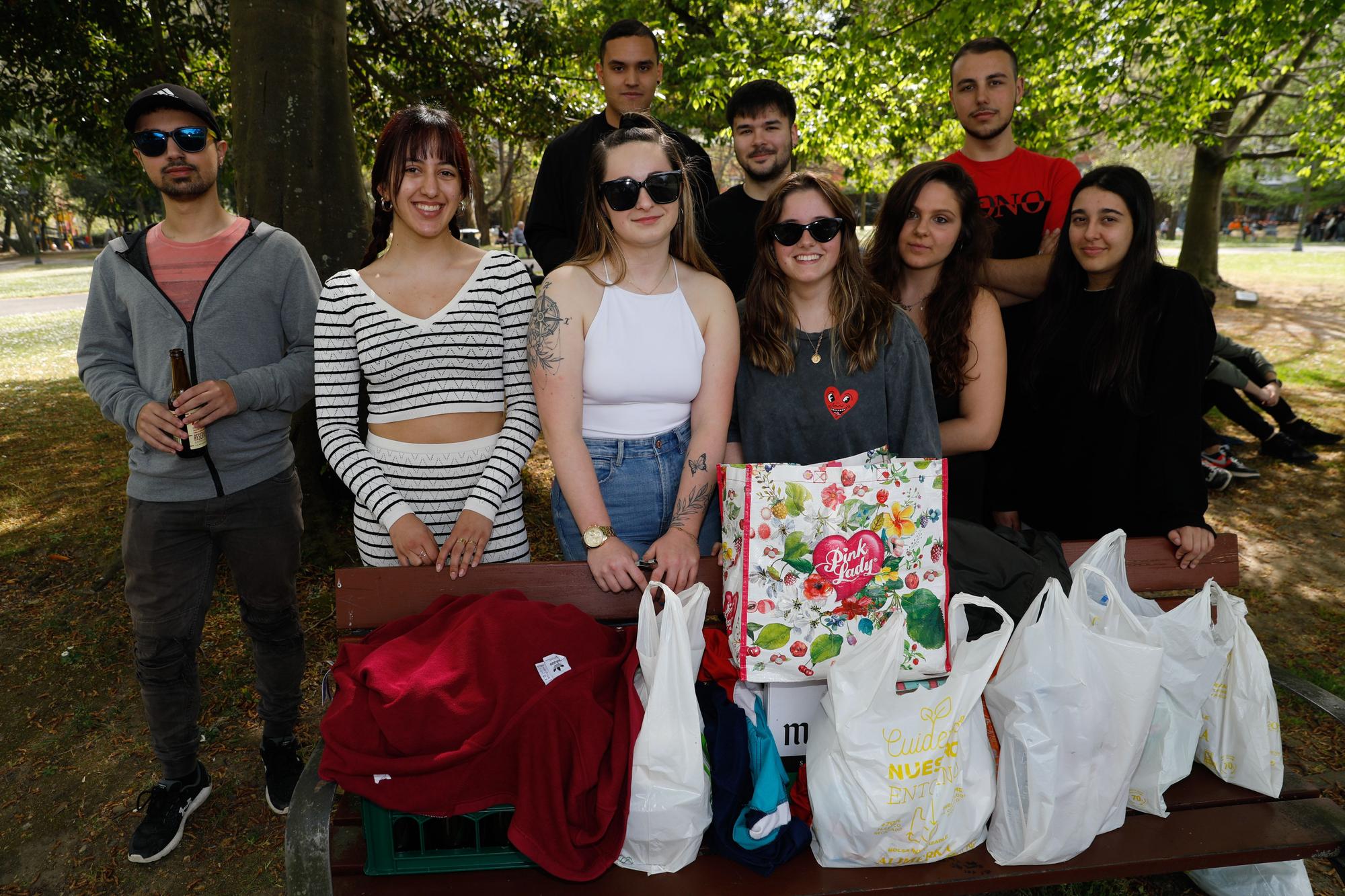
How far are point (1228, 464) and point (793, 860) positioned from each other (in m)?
6.40

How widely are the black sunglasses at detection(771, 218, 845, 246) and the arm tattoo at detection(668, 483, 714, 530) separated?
793 millimetres

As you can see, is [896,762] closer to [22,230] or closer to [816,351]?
[816,351]

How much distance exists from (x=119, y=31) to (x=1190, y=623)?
323 inches

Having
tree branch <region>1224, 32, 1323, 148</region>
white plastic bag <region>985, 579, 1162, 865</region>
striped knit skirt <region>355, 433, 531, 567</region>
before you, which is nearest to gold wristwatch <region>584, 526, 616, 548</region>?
striped knit skirt <region>355, 433, 531, 567</region>

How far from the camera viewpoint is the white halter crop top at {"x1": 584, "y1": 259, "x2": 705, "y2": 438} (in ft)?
8.23

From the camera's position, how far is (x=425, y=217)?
2.55m

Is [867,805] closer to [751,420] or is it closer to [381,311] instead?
[751,420]

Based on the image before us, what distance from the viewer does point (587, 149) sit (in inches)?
150

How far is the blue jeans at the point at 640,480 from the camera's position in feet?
8.57

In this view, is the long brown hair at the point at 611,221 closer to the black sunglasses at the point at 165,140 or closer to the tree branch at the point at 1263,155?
the black sunglasses at the point at 165,140

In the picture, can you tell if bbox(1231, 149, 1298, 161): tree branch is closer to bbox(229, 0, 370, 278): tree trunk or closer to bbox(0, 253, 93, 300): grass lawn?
bbox(229, 0, 370, 278): tree trunk

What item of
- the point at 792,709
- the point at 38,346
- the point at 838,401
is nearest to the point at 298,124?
the point at 838,401

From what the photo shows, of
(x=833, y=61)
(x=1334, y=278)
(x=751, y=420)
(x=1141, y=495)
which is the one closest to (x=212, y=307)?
(x=751, y=420)

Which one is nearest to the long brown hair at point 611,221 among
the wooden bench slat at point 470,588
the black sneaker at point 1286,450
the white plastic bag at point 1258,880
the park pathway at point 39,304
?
the wooden bench slat at point 470,588
